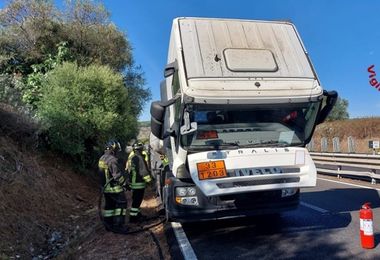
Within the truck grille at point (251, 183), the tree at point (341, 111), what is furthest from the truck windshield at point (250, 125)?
the tree at point (341, 111)

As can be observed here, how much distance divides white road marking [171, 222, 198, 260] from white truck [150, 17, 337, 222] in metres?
0.41

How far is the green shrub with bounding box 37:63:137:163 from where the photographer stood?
38.1 ft

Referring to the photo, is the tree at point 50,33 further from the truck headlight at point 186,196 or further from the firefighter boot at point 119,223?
the truck headlight at point 186,196

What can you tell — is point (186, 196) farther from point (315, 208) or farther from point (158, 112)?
point (315, 208)

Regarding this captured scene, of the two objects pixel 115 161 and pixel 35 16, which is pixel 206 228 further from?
pixel 35 16

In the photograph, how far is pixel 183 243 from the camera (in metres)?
6.12

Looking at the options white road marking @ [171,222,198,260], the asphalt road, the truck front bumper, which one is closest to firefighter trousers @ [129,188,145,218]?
white road marking @ [171,222,198,260]

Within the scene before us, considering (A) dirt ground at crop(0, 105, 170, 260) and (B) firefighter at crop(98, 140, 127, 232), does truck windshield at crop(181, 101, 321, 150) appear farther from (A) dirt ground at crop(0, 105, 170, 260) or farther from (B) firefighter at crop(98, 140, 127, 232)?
(B) firefighter at crop(98, 140, 127, 232)

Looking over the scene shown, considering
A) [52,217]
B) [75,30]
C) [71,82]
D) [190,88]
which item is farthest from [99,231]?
[75,30]

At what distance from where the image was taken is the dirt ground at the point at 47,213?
243 inches

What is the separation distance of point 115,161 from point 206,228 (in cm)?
229

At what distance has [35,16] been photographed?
17.7 metres

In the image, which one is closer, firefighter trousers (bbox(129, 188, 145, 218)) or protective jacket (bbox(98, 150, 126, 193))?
protective jacket (bbox(98, 150, 126, 193))

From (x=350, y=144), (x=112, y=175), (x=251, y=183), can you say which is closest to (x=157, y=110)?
(x=251, y=183)
